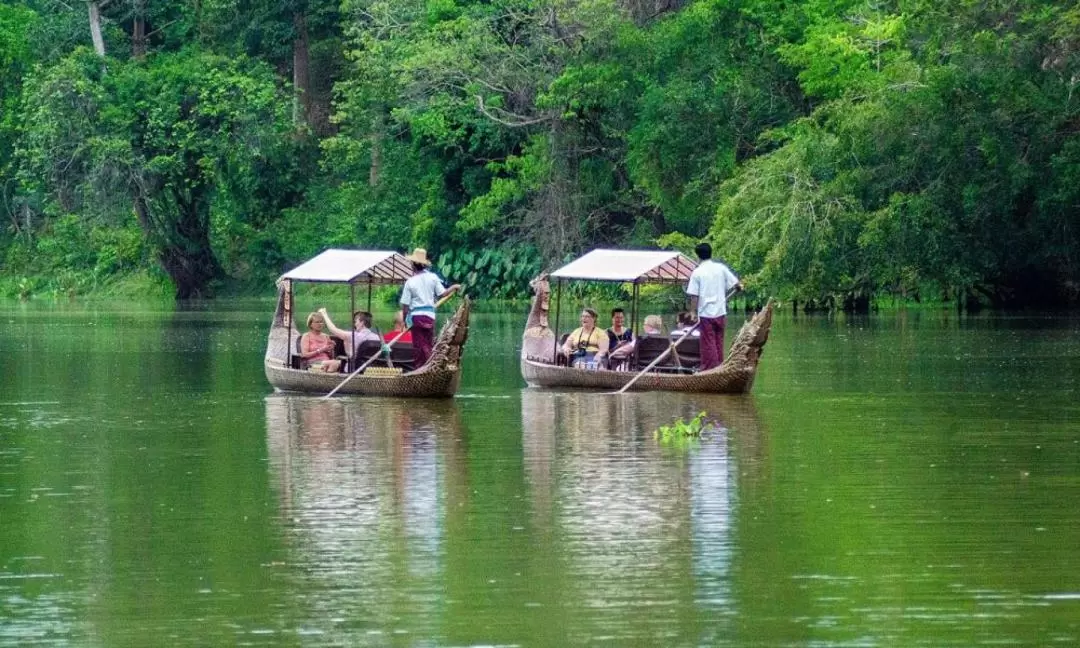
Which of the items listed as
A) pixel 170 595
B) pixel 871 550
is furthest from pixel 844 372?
pixel 170 595

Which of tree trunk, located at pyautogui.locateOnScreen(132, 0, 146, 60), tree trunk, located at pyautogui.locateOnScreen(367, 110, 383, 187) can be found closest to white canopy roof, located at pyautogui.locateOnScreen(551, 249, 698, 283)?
tree trunk, located at pyautogui.locateOnScreen(367, 110, 383, 187)

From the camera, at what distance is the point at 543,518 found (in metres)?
14.2

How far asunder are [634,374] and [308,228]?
49316mm

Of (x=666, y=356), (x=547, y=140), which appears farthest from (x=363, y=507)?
(x=547, y=140)

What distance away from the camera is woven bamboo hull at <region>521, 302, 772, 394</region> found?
82.8 feet

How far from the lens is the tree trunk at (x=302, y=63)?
253 ft

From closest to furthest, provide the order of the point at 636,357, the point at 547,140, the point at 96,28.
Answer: the point at 636,357 → the point at 547,140 → the point at 96,28

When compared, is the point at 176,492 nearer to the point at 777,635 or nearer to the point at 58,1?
the point at 777,635

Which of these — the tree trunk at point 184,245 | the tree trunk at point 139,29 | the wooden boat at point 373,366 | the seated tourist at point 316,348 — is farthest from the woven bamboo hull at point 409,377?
the tree trunk at point 139,29

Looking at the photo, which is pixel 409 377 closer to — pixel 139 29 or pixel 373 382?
pixel 373 382

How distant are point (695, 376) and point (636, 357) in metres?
1.62

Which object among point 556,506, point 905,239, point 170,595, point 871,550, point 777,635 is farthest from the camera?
point 905,239

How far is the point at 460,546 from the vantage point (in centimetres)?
1306

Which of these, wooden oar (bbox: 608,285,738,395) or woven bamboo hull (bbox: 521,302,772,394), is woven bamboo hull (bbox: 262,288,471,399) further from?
wooden oar (bbox: 608,285,738,395)
